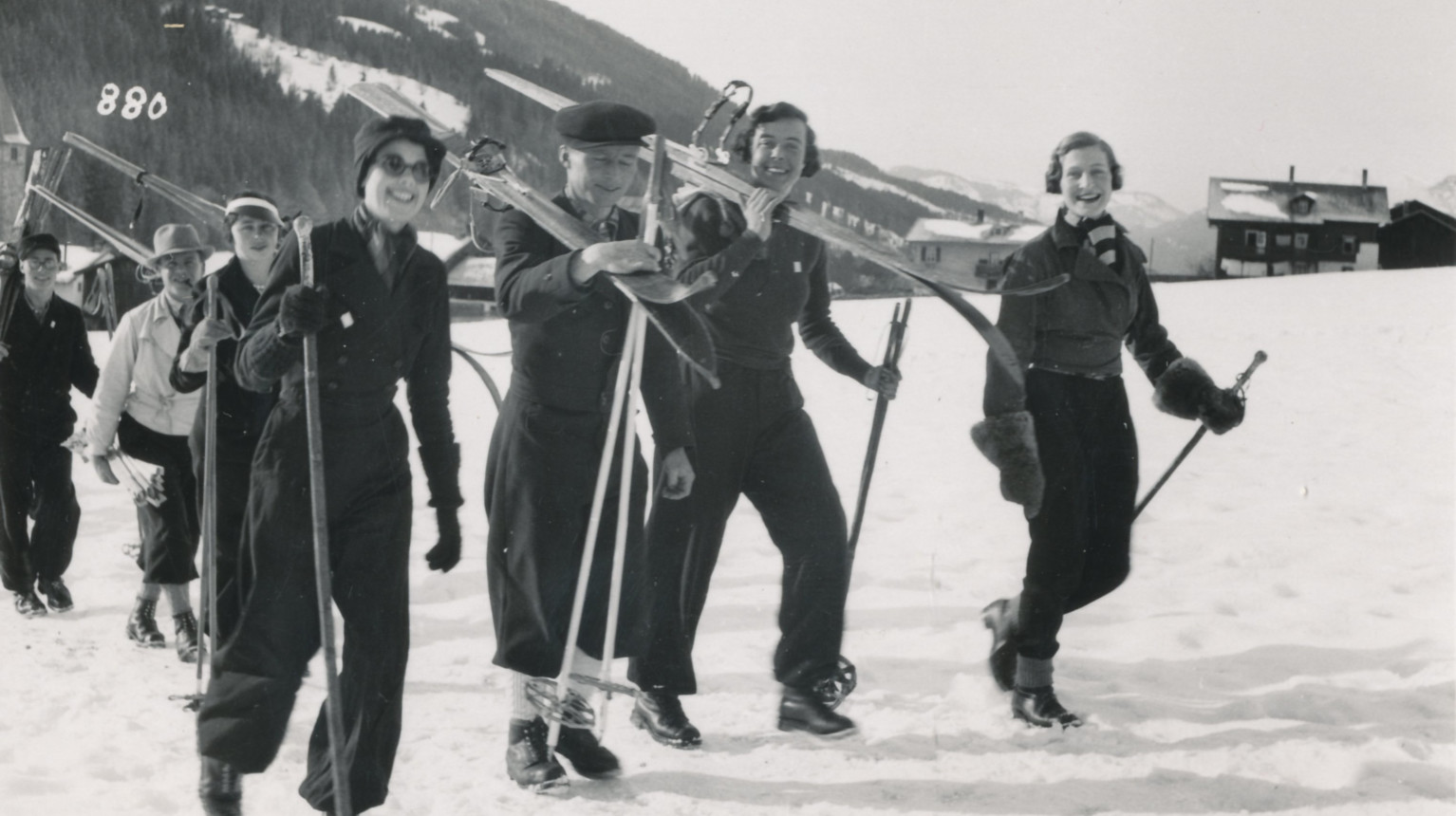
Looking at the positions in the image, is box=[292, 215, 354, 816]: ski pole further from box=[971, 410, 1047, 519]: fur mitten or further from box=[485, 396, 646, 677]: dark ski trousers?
box=[971, 410, 1047, 519]: fur mitten

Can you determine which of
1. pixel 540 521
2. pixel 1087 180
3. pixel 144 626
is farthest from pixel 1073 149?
pixel 144 626

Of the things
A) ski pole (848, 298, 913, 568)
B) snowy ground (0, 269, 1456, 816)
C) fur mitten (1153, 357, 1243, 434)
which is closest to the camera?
snowy ground (0, 269, 1456, 816)

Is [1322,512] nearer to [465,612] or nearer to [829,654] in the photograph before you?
[829,654]

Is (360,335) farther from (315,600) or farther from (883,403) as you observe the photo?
(883,403)

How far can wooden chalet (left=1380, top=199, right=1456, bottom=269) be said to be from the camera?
4117 millimetres

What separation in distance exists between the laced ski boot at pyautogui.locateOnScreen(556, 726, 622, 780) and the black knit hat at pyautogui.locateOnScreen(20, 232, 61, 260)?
3.12 metres

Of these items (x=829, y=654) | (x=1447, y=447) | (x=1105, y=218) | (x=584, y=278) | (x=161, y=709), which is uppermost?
(x=1105, y=218)

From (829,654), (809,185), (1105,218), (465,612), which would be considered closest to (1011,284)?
(1105,218)

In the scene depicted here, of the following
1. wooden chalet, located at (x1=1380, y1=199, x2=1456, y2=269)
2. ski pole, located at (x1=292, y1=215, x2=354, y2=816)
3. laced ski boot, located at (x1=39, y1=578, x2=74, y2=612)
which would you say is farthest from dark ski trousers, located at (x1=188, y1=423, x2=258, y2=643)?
wooden chalet, located at (x1=1380, y1=199, x2=1456, y2=269)

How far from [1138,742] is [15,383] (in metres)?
4.41

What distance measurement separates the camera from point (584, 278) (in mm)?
2834

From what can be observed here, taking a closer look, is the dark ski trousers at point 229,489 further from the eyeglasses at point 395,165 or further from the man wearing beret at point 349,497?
the eyeglasses at point 395,165

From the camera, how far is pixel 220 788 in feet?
9.60

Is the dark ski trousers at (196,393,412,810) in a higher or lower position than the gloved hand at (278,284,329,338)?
lower
